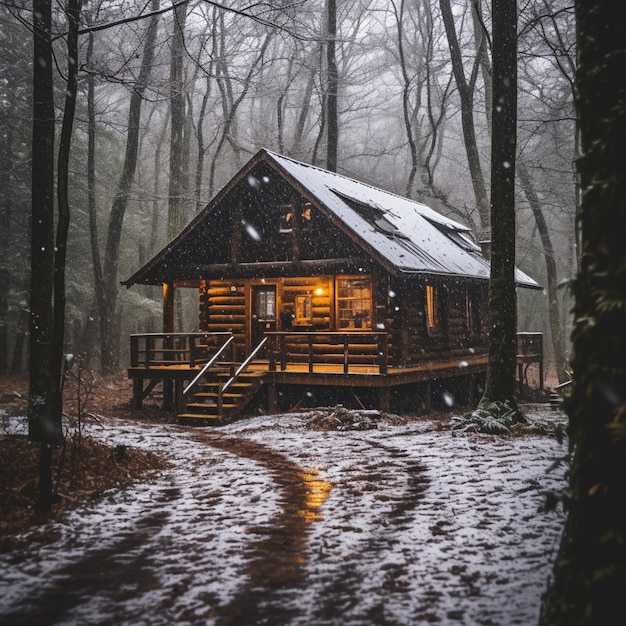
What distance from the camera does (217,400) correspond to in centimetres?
1546

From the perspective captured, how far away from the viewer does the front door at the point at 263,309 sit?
804 inches

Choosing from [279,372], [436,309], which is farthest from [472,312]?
[279,372]

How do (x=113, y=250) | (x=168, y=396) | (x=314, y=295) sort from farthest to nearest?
(x=113, y=250) → (x=314, y=295) → (x=168, y=396)

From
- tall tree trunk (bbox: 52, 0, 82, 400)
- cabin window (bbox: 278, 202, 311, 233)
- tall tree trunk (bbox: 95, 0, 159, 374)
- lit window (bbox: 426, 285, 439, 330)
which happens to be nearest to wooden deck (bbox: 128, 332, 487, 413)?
lit window (bbox: 426, 285, 439, 330)

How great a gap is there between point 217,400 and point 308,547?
9744mm

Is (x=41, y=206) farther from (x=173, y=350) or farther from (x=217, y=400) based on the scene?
(x=173, y=350)

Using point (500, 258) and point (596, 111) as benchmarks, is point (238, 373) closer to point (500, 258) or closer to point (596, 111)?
point (500, 258)

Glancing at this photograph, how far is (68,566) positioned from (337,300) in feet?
47.1

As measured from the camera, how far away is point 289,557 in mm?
5723

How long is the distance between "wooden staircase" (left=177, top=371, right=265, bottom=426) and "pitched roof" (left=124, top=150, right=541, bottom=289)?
463cm

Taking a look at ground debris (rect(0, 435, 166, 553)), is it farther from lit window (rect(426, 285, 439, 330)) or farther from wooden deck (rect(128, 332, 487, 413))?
lit window (rect(426, 285, 439, 330))

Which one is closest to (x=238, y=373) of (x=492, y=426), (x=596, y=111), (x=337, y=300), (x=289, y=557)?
(x=337, y=300)

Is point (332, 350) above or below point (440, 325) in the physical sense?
below

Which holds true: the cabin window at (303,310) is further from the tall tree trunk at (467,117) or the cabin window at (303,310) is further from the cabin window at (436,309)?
the tall tree trunk at (467,117)
